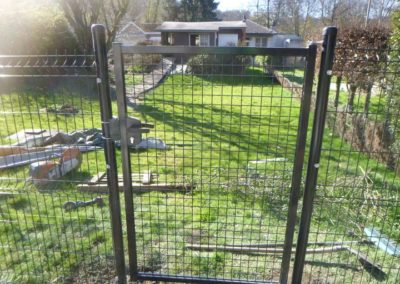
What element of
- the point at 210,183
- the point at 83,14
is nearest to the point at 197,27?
the point at 83,14

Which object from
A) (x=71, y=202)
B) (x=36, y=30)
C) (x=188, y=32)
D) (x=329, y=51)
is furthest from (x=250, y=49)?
(x=188, y=32)

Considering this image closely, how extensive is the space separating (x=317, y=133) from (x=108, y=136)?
4.71 ft

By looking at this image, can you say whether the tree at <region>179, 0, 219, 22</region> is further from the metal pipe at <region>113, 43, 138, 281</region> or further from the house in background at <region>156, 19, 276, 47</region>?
the metal pipe at <region>113, 43, 138, 281</region>

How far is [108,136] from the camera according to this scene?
238cm

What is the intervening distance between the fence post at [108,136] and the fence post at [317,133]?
1.38 meters

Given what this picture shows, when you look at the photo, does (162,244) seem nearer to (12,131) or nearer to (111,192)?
(111,192)

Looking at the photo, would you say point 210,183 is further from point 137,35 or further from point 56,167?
point 137,35

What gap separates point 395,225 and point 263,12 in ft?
144

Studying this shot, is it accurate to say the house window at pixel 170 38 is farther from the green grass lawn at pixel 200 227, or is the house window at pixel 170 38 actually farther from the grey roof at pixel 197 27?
the green grass lawn at pixel 200 227

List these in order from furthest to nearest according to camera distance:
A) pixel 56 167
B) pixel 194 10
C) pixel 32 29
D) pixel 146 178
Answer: pixel 194 10 → pixel 32 29 → pixel 146 178 → pixel 56 167

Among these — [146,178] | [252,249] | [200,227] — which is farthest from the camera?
[146,178]

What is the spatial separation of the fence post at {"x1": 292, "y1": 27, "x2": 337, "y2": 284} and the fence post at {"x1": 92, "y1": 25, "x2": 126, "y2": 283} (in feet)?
4.54

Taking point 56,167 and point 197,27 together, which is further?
point 197,27

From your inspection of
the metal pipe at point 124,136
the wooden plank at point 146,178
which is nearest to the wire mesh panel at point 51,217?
the metal pipe at point 124,136
